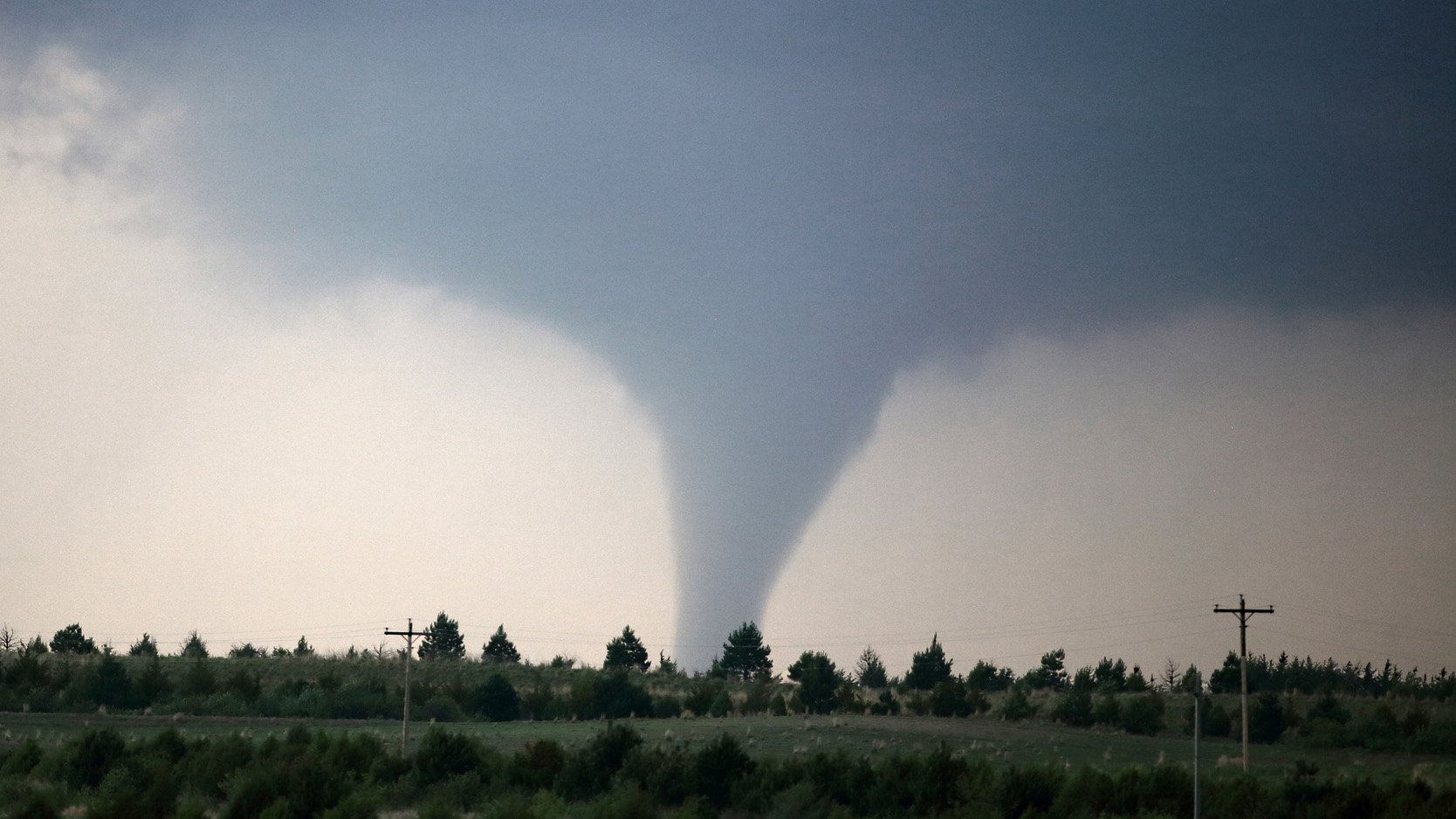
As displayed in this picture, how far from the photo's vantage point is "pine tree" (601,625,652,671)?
113m

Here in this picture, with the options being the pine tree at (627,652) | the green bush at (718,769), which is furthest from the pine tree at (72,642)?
the green bush at (718,769)

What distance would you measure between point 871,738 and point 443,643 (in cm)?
6391

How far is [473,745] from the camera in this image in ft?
160

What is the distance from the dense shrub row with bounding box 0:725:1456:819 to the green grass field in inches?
336

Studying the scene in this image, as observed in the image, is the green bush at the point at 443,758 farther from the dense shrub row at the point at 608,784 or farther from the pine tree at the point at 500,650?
the pine tree at the point at 500,650

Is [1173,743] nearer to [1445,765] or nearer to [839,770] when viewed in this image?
[1445,765]

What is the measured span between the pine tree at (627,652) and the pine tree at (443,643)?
42.1 feet

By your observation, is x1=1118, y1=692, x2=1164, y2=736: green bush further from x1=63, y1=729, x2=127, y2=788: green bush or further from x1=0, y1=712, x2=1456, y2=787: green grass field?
x1=63, y1=729, x2=127, y2=788: green bush

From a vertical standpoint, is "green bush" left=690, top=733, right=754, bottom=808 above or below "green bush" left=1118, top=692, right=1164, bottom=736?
above

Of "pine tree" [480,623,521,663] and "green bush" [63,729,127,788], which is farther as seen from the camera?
"pine tree" [480,623,521,663]

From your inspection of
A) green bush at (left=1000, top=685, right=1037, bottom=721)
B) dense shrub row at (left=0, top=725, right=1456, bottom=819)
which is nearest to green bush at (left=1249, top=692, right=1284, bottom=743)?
green bush at (left=1000, top=685, right=1037, bottom=721)

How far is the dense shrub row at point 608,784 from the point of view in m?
39.7

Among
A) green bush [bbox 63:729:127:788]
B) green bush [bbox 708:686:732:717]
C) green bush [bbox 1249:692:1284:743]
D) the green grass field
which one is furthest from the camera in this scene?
green bush [bbox 708:686:732:717]

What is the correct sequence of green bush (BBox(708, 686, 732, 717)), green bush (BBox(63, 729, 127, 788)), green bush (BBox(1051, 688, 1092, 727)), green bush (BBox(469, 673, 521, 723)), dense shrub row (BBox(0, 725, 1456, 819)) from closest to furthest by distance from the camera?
dense shrub row (BBox(0, 725, 1456, 819))
green bush (BBox(63, 729, 127, 788))
green bush (BBox(469, 673, 521, 723))
green bush (BBox(708, 686, 732, 717))
green bush (BBox(1051, 688, 1092, 727))
